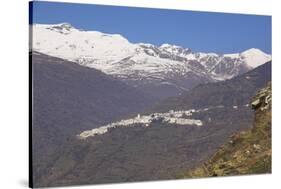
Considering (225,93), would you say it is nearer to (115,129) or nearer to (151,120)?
(151,120)

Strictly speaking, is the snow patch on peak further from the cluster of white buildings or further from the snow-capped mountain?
the cluster of white buildings

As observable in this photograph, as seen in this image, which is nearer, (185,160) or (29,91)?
(29,91)

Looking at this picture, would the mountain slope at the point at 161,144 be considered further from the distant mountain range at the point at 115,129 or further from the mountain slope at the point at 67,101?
the mountain slope at the point at 67,101

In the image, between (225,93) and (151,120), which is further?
(225,93)

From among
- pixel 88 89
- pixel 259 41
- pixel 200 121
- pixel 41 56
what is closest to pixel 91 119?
pixel 88 89

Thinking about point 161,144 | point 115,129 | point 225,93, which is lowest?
point 161,144

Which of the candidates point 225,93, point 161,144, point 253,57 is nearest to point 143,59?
point 161,144

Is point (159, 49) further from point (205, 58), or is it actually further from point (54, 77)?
point (54, 77)
